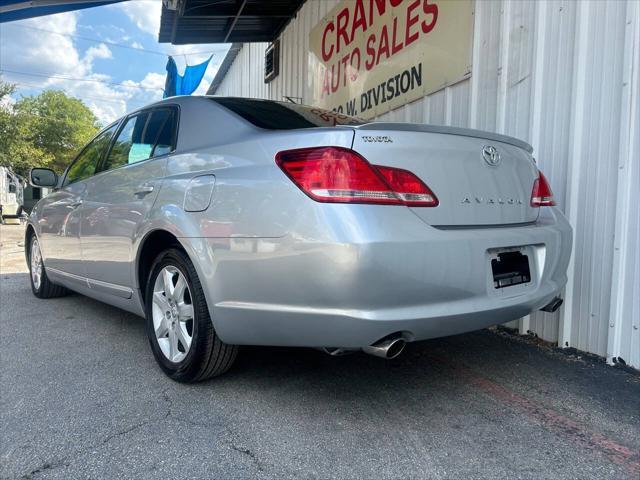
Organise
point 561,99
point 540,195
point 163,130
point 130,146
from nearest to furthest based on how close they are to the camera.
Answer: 1. point 540,195
2. point 163,130
3. point 561,99
4. point 130,146

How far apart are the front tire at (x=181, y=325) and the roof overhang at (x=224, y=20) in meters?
5.95

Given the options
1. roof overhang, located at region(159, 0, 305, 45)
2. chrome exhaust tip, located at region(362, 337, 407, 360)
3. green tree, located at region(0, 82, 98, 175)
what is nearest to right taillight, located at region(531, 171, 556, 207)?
chrome exhaust tip, located at region(362, 337, 407, 360)

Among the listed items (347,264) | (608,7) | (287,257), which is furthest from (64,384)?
(608,7)

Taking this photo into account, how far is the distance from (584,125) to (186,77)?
430 inches

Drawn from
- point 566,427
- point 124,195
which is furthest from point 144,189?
point 566,427

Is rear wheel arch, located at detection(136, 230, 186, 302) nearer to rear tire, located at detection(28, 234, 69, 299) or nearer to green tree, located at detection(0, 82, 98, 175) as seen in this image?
rear tire, located at detection(28, 234, 69, 299)

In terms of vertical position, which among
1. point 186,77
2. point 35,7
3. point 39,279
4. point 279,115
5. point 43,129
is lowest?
point 39,279

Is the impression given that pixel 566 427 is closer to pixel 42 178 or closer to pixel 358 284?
pixel 358 284

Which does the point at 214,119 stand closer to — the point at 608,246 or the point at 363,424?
the point at 363,424

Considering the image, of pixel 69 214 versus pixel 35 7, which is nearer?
pixel 69 214

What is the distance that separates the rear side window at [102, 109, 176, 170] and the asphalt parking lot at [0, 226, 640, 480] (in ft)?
4.18

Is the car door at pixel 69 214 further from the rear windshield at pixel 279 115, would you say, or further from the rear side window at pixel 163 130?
the rear windshield at pixel 279 115

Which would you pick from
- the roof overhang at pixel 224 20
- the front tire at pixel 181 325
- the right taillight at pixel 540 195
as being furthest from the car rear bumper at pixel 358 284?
the roof overhang at pixel 224 20

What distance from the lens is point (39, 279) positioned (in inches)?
194
